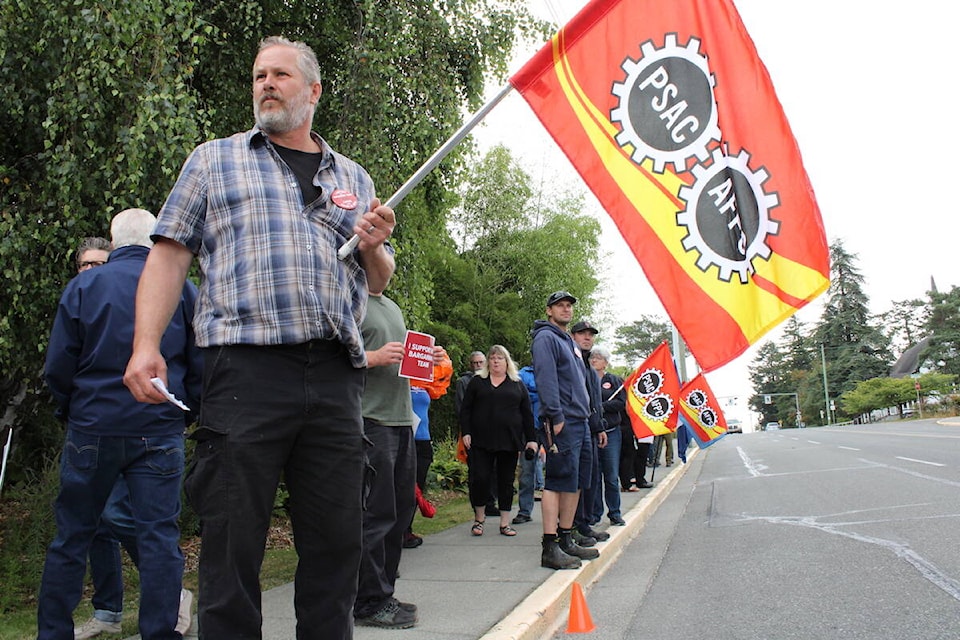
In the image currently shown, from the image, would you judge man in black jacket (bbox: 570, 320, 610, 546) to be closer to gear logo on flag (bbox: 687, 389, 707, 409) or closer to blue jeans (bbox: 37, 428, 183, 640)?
blue jeans (bbox: 37, 428, 183, 640)

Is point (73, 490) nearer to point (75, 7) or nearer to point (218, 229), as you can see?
point (218, 229)

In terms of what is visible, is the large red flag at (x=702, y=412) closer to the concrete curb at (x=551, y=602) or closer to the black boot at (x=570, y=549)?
the concrete curb at (x=551, y=602)

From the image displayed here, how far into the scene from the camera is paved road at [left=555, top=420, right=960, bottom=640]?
184 inches

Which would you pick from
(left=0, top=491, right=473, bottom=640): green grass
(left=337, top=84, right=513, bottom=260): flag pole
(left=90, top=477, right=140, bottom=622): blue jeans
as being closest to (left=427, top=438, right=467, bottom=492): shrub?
(left=0, top=491, right=473, bottom=640): green grass

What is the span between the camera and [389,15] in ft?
26.6

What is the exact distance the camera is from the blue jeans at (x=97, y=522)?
3549 mm

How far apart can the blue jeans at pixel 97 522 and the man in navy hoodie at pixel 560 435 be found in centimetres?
307

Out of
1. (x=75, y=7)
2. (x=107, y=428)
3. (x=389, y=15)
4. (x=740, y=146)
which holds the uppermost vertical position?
(x=389, y=15)

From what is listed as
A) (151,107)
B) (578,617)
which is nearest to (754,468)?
(578,617)

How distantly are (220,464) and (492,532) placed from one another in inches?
243

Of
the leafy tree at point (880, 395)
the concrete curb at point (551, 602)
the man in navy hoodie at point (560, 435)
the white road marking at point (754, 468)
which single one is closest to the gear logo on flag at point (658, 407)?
the concrete curb at point (551, 602)

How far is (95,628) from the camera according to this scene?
425cm

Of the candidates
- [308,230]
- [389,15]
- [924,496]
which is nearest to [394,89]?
[389,15]

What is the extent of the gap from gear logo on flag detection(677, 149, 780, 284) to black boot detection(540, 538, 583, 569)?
115 inches
